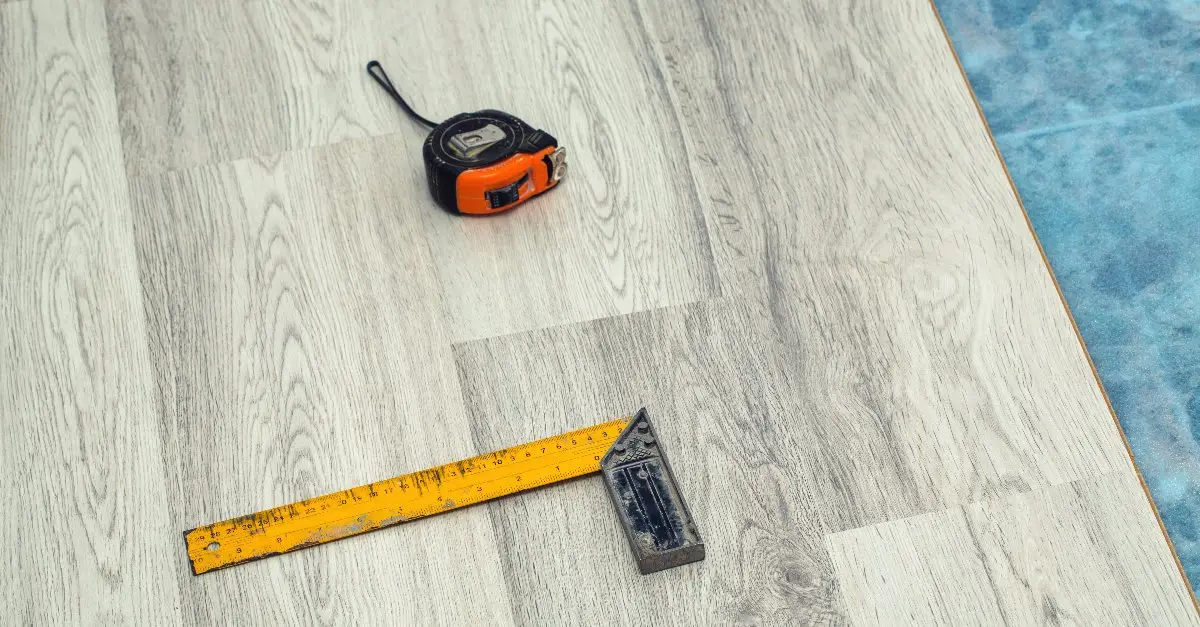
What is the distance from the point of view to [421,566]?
1.58 metres

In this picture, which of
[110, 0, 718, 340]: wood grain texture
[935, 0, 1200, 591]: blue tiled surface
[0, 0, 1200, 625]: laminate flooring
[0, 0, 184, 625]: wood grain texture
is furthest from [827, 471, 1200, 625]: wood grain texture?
[0, 0, 184, 625]: wood grain texture

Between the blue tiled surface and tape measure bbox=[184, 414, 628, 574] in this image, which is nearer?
tape measure bbox=[184, 414, 628, 574]

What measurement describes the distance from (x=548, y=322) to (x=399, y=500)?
13.9 inches

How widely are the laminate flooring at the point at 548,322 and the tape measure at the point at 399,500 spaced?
2cm

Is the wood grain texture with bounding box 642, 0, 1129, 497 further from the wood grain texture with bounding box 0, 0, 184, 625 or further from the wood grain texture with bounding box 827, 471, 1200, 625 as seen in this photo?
the wood grain texture with bounding box 0, 0, 184, 625

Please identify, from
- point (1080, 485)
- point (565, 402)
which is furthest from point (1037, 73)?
point (565, 402)

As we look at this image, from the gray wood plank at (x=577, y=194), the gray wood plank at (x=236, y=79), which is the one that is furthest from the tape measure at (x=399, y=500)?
the gray wood plank at (x=236, y=79)

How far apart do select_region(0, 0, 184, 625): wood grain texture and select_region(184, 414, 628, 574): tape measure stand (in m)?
0.08

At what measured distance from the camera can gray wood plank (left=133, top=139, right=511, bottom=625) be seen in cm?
157

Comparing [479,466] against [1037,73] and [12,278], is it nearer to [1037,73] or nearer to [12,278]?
[12,278]

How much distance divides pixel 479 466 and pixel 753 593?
0.41 m

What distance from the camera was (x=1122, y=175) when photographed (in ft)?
6.70

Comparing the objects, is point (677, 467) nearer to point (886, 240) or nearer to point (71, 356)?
point (886, 240)

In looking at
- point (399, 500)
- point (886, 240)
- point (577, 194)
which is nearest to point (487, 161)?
point (577, 194)
